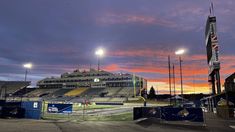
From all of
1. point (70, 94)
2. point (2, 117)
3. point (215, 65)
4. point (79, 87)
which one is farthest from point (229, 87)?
point (79, 87)

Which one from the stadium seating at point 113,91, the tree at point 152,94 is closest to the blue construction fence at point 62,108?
the stadium seating at point 113,91

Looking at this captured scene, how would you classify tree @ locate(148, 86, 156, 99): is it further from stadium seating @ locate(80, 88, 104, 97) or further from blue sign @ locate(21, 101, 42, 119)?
blue sign @ locate(21, 101, 42, 119)

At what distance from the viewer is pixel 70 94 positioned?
10488 cm

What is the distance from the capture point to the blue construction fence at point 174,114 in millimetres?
22750

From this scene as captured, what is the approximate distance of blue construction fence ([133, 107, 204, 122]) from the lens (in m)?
22.8

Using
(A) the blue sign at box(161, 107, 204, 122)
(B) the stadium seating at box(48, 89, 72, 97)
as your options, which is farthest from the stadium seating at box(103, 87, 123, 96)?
(A) the blue sign at box(161, 107, 204, 122)

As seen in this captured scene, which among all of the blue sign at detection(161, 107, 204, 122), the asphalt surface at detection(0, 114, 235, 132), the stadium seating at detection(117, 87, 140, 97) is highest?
the stadium seating at detection(117, 87, 140, 97)

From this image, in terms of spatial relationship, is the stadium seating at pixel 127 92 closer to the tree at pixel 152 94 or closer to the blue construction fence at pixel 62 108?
the tree at pixel 152 94

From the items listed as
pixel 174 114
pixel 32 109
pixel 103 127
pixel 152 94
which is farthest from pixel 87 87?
pixel 103 127

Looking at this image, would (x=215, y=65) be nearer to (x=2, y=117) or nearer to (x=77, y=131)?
(x=77, y=131)

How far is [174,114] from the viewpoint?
24.0 m

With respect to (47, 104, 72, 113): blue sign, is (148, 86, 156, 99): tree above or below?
above

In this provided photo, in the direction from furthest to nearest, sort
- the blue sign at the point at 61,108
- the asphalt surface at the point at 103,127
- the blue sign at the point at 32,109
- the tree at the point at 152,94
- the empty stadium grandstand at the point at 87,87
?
the tree at the point at 152,94 → the empty stadium grandstand at the point at 87,87 → the blue sign at the point at 61,108 → the blue sign at the point at 32,109 → the asphalt surface at the point at 103,127

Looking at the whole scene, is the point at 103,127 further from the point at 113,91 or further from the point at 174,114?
the point at 113,91
